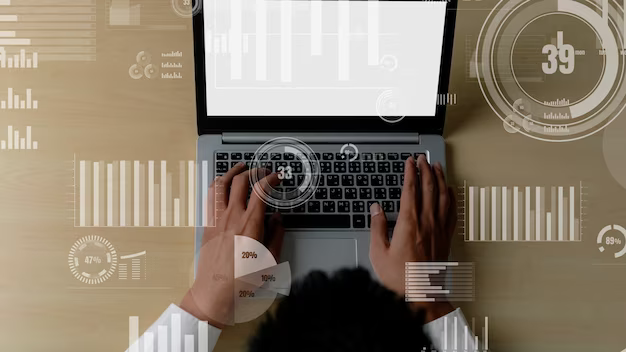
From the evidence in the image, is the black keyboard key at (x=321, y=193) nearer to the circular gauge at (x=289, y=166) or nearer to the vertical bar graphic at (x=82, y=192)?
the circular gauge at (x=289, y=166)

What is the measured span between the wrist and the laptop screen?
0.68 ft

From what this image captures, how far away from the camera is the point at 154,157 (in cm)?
54

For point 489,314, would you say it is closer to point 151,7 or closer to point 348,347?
point 348,347

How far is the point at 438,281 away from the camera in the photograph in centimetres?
53

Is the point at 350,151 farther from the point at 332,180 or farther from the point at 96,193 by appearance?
the point at 96,193

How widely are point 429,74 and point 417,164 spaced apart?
10 centimetres

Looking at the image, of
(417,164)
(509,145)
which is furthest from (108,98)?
(509,145)

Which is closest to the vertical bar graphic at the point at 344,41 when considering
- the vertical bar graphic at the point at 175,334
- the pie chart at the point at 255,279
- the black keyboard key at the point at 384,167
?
the black keyboard key at the point at 384,167

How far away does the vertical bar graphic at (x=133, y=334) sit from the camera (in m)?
0.50

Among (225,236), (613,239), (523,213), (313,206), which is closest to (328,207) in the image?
(313,206)

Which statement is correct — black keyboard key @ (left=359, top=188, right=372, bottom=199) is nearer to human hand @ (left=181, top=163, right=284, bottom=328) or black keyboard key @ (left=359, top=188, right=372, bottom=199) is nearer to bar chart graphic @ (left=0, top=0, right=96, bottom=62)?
human hand @ (left=181, top=163, right=284, bottom=328)

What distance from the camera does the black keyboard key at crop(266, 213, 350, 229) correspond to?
529mm

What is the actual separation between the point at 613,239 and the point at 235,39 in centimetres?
47

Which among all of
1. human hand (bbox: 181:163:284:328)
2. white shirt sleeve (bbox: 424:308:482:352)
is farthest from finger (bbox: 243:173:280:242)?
white shirt sleeve (bbox: 424:308:482:352)
